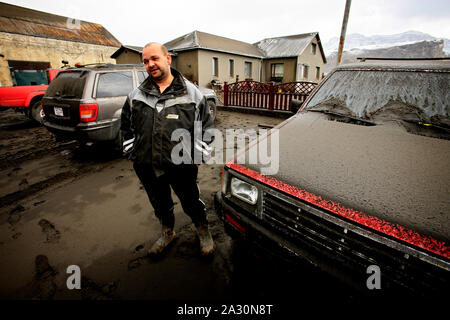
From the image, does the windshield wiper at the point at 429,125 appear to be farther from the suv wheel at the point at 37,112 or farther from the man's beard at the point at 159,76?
the suv wheel at the point at 37,112

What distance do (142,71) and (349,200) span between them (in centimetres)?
528

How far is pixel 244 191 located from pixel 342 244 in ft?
2.43

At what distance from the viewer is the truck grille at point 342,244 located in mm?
959

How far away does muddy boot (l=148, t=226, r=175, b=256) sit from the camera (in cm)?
223

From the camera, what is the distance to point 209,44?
63.5ft

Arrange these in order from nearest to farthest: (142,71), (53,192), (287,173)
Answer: (287,173)
(53,192)
(142,71)

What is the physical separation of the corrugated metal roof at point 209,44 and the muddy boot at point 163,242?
18.4m

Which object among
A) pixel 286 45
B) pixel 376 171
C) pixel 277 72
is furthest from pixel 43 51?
pixel 376 171

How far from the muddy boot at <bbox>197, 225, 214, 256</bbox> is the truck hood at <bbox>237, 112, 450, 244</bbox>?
102cm

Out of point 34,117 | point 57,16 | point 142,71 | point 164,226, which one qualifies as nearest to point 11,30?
point 57,16

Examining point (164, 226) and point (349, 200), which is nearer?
point (349, 200)

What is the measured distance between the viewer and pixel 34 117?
7.99 m

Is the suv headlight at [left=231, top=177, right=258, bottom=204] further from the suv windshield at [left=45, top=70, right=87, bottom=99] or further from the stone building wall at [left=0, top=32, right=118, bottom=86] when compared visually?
the stone building wall at [left=0, top=32, right=118, bottom=86]
